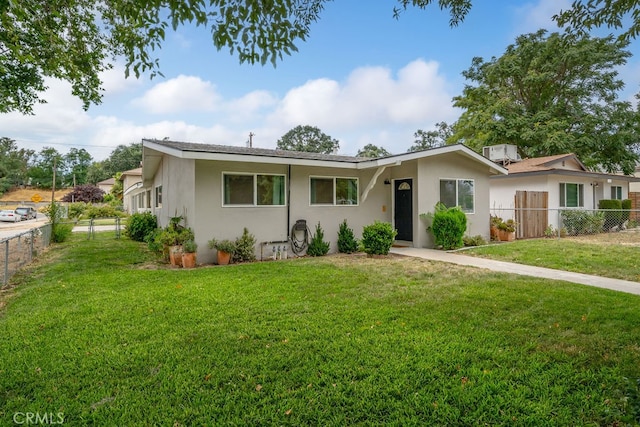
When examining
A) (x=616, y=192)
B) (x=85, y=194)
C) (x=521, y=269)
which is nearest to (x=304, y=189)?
(x=521, y=269)

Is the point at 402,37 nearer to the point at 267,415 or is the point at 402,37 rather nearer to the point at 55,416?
the point at 267,415

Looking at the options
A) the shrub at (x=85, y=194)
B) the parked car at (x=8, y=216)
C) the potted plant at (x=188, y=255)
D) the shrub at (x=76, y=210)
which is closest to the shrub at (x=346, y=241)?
the potted plant at (x=188, y=255)

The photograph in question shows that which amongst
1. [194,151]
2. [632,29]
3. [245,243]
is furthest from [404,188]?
[632,29]

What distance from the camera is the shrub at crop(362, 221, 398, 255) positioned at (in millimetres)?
9164

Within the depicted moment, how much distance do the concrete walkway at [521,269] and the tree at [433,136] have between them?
32807mm

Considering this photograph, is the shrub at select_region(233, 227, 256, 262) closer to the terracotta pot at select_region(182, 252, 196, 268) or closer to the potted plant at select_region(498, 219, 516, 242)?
the terracotta pot at select_region(182, 252, 196, 268)

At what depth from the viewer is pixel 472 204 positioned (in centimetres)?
1182

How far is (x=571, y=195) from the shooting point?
51.5ft

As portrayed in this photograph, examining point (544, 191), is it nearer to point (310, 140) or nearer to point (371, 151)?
point (371, 151)

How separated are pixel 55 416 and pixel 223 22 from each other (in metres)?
3.60

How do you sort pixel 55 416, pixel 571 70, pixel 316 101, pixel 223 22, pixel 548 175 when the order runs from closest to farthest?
pixel 55 416
pixel 223 22
pixel 548 175
pixel 316 101
pixel 571 70

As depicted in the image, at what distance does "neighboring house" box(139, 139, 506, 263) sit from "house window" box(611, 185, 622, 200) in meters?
10.8

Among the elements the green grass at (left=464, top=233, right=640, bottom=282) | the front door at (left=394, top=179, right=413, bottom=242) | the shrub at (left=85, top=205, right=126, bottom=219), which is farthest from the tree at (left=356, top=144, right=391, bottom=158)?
the green grass at (left=464, top=233, right=640, bottom=282)

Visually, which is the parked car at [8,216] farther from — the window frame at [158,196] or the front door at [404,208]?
the front door at [404,208]
